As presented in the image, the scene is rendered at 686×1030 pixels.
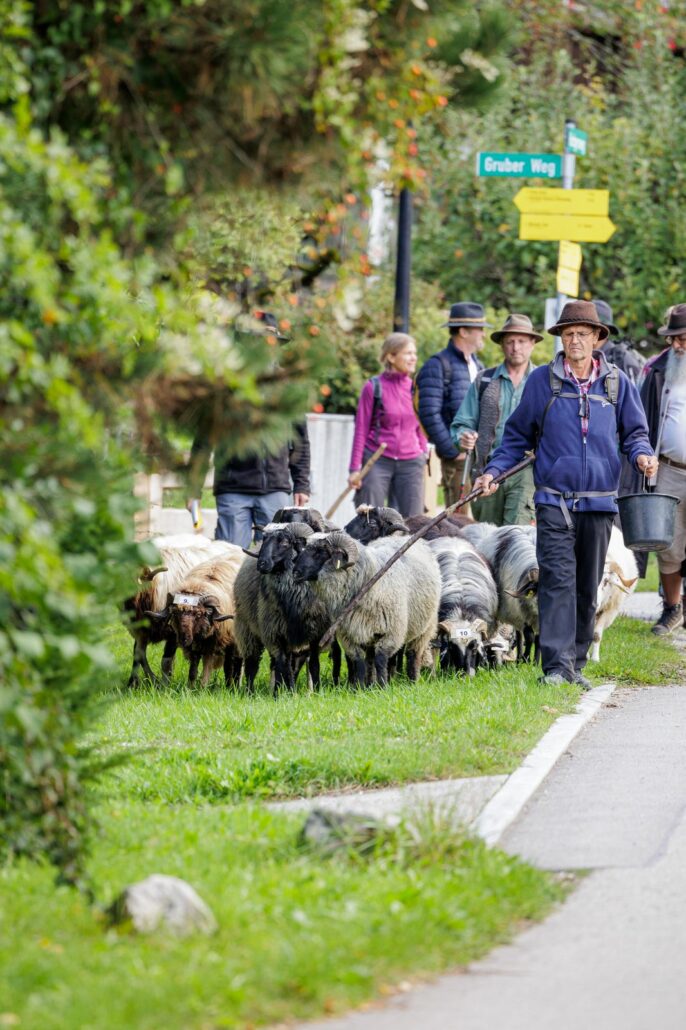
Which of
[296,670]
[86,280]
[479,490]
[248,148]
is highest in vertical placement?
[248,148]

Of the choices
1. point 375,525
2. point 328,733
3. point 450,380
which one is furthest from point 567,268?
point 328,733

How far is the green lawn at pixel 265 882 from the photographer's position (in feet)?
16.0

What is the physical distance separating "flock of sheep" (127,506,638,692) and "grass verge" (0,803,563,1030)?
4.02m

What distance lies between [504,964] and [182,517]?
1257 centimetres

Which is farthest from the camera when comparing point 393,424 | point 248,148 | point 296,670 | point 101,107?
point 393,424

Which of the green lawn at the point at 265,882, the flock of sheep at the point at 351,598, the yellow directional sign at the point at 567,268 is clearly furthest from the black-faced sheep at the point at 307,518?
the yellow directional sign at the point at 567,268

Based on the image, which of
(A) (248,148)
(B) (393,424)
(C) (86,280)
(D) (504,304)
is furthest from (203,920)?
(D) (504,304)

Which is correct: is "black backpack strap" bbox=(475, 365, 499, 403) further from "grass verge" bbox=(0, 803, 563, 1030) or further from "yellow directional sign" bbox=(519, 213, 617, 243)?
"grass verge" bbox=(0, 803, 563, 1030)

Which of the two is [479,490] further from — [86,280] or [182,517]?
[182,517]

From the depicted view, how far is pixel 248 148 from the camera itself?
18.5 feet

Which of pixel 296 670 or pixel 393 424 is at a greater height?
pixel 393 424

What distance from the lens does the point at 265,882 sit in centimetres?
596

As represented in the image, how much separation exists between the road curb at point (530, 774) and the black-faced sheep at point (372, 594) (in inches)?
56.9

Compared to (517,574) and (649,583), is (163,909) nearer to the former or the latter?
(517,574)
